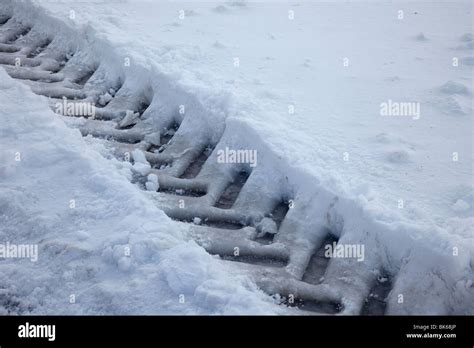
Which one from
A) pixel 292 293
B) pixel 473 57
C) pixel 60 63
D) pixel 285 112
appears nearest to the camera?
pixel 292 293

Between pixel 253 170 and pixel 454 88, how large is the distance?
193cm

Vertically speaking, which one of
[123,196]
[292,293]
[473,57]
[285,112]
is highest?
→ [473,57]

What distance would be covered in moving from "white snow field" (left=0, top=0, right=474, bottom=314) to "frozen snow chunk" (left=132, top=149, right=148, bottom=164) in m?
0.02

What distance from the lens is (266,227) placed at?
118 inches

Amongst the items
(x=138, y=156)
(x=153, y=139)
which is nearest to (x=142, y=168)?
(x=138, y=156)

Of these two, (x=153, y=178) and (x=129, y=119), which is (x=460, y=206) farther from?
(x=129, y=119)

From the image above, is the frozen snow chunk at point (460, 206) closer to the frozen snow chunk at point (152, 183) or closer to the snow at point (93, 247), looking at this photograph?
the snow at point (93, 247)

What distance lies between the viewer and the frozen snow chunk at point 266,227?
9.79ft

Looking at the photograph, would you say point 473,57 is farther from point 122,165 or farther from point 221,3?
point 122,165

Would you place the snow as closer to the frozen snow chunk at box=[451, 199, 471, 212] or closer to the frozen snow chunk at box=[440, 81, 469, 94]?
the frozen snow chunk at box=[451, 199, 471, 212]

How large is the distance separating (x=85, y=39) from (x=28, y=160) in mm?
2297

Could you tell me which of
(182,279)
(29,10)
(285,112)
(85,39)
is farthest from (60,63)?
(182,279)

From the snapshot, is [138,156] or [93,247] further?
[138,156]

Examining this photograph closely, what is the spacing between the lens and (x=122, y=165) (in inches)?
134
